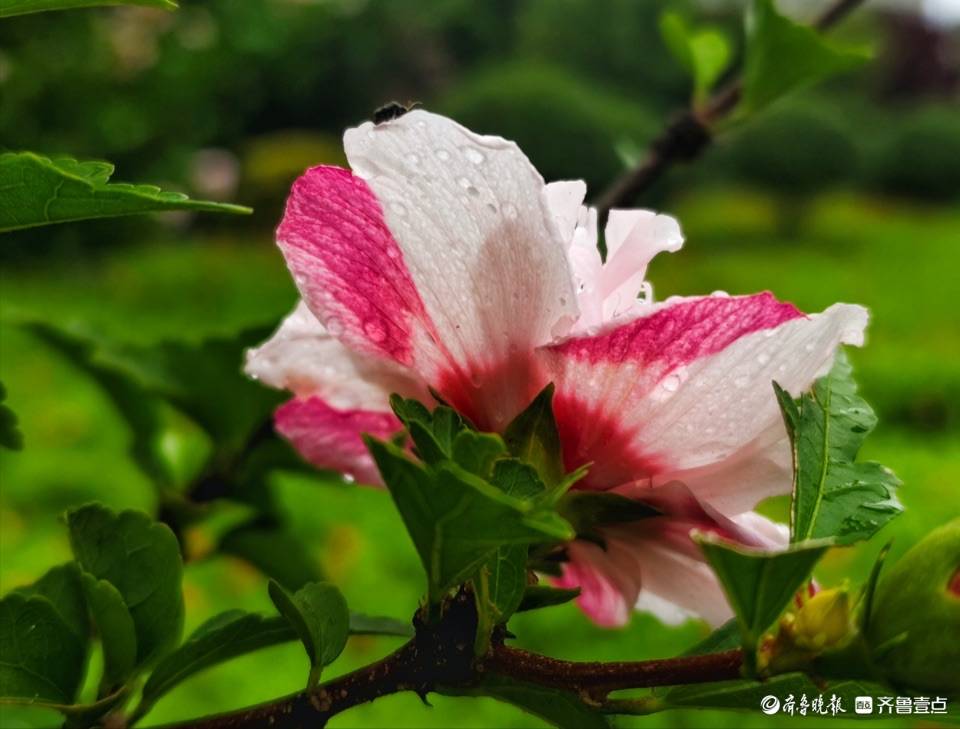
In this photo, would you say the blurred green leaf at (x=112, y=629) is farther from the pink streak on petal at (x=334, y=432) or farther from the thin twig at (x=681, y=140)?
the thin twig at (x=681, y=140)

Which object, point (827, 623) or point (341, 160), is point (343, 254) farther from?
point (341, 160)

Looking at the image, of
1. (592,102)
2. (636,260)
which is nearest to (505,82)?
(592,102)

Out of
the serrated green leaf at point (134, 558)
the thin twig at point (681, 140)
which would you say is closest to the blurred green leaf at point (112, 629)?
the serrated green leaf at point (134, 558)

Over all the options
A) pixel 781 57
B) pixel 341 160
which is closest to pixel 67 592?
pixel 781 57

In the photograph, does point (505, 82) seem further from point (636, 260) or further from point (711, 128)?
point (636, 260)

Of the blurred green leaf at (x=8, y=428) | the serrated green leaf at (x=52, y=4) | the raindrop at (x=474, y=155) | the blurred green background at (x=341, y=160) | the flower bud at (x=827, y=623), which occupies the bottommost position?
the blurred green background at (x=341, y=160)

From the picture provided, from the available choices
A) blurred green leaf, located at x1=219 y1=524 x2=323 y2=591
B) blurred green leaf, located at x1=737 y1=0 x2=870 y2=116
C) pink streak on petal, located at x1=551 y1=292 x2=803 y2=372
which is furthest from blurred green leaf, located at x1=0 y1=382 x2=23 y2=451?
blurred green leaf, located at x1=737 y1=0 x2=870 y2=116
